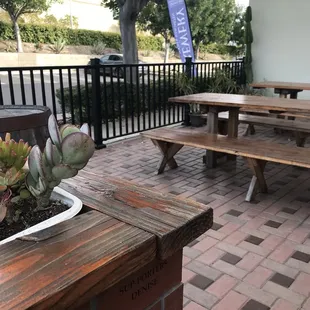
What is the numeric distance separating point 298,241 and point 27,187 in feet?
6.65

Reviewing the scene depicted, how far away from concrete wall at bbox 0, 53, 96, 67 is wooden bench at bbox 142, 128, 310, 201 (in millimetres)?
18358

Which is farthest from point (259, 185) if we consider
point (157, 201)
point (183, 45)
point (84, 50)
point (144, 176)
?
point (84, 50)

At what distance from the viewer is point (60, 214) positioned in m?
0.89

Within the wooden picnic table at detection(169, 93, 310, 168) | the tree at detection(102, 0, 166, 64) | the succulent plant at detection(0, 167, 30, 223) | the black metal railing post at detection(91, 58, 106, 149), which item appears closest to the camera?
the succulent plant at detection(0, 167, 30, 223)

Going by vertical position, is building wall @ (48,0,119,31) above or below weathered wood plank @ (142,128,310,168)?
above

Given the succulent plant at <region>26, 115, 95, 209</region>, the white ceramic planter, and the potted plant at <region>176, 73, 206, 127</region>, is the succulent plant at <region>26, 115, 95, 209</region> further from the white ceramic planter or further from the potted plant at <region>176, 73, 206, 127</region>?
the potted plant at <region>176, 73, 206, 127</region>

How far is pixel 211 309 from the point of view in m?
1.72

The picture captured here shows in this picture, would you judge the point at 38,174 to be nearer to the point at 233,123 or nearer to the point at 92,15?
the point at 233,123

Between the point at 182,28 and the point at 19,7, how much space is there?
1582 cm

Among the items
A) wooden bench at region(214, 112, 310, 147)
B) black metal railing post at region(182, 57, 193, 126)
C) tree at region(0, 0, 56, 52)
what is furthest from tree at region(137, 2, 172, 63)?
wooden bench at region(214, 112, 310, 147)

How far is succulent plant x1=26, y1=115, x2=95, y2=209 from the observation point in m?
0.78

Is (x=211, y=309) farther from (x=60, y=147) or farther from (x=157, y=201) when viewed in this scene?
(x=60, y=147)

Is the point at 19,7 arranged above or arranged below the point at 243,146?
above

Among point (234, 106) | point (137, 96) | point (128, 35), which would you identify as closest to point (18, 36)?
point (128, 35)
